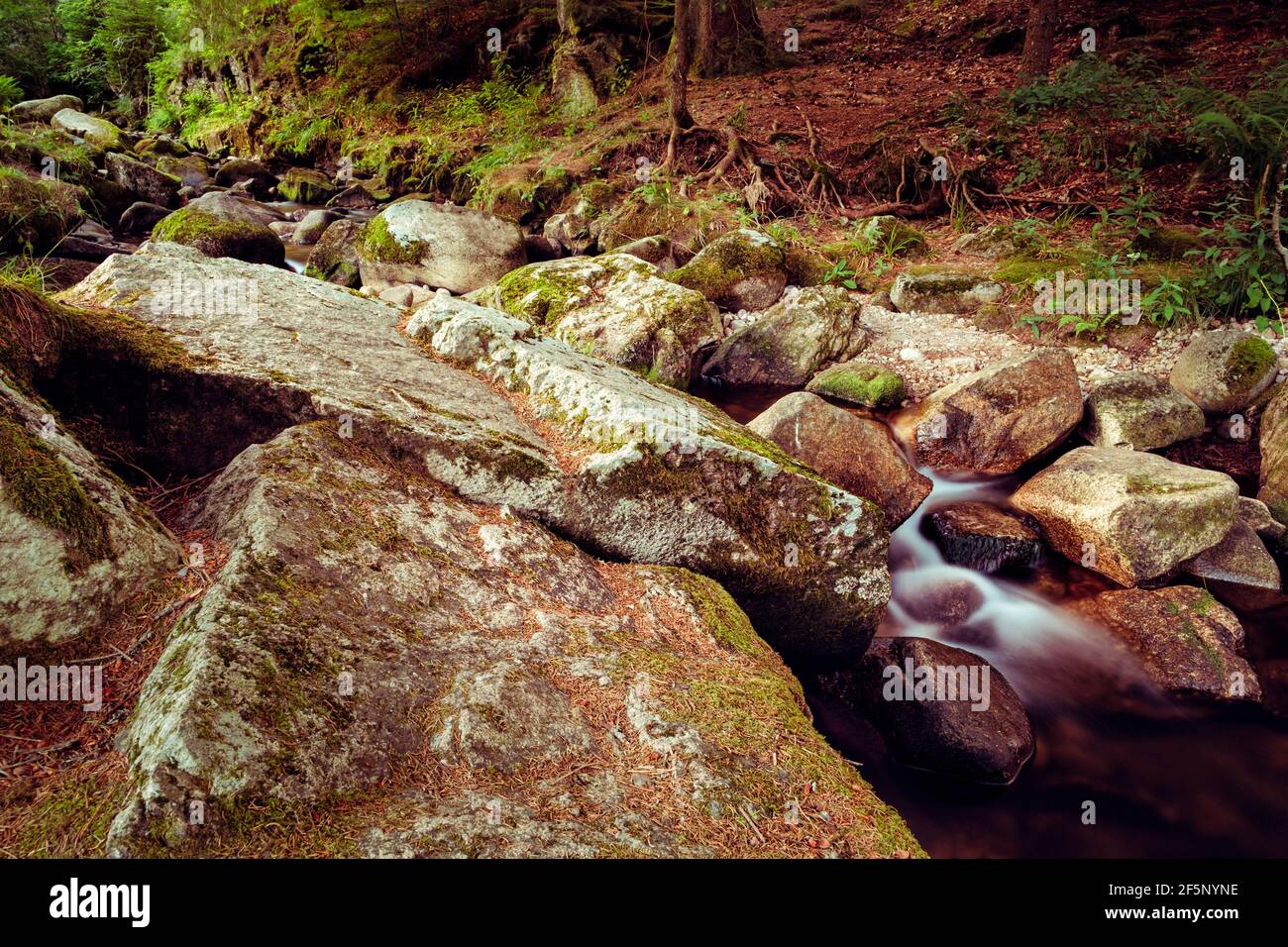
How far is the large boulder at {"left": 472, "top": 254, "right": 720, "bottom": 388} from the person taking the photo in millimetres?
7746

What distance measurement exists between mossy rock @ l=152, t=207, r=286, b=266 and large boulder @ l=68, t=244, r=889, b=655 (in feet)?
21.1

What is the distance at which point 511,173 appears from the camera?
1464 cm

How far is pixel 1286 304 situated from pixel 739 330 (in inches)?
237

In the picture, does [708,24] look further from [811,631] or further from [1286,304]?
[811,631]

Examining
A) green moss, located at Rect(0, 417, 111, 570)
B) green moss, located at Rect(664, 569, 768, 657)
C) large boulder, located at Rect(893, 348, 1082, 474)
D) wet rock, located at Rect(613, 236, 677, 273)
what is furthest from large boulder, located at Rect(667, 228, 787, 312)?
green moss, located at Rect(0, 417, 111, 570)

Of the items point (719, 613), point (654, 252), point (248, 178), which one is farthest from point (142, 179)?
point (719, 613)

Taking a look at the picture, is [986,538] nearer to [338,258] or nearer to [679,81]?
[338,258]

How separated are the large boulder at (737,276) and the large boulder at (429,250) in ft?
9.82

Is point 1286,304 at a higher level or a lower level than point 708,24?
lower

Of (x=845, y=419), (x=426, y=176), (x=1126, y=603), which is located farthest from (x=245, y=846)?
(x=426, y=176)

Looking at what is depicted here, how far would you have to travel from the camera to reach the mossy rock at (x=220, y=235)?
386 inches

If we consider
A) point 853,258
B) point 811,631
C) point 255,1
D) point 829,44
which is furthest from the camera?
point 255,1

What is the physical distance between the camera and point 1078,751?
4461 millimetres

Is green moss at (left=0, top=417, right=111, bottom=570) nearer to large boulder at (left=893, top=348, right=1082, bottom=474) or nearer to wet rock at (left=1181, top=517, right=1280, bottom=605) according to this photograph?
large boulder at (left=893, top=348, right=1082, bottom=474)
